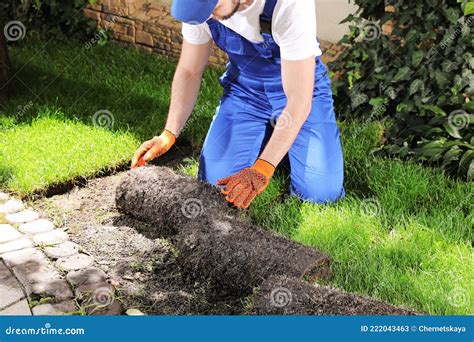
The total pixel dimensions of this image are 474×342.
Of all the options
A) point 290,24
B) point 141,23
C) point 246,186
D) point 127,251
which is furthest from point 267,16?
point 141,23

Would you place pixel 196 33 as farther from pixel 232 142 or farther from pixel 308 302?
pixel 308 302

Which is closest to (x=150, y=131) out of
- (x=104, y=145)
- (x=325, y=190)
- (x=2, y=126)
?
(x=104, y=145)

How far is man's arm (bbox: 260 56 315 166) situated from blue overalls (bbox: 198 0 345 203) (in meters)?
0.41

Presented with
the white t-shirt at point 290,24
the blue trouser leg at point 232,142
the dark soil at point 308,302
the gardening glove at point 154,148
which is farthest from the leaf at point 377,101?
the dark soil at point 308,302

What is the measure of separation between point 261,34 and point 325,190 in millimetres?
981

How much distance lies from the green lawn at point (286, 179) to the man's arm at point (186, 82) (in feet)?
1.97

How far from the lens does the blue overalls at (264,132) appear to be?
4.41 meters

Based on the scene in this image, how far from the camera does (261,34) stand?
4.04 m

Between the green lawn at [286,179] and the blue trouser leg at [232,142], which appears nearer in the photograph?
the green lawn at [286,179]

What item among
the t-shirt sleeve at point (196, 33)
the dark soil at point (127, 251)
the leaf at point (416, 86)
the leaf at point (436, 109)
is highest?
the t-shirt sleeve at point (196, 33)

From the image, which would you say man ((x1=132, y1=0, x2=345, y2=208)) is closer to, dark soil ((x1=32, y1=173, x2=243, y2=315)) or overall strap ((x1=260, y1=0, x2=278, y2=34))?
A: overall strap ((x1=260, y1=0, x2=278, y2=34))

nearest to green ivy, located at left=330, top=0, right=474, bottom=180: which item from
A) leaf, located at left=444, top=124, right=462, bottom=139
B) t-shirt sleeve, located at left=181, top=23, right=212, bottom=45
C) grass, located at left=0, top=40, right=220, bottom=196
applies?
leaf, located at left=444, top=124, right=462, bottom=139

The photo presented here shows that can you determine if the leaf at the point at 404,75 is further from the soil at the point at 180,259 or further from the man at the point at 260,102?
the soil at the point at 180,259

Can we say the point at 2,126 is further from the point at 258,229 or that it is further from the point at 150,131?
the point at 258,229
